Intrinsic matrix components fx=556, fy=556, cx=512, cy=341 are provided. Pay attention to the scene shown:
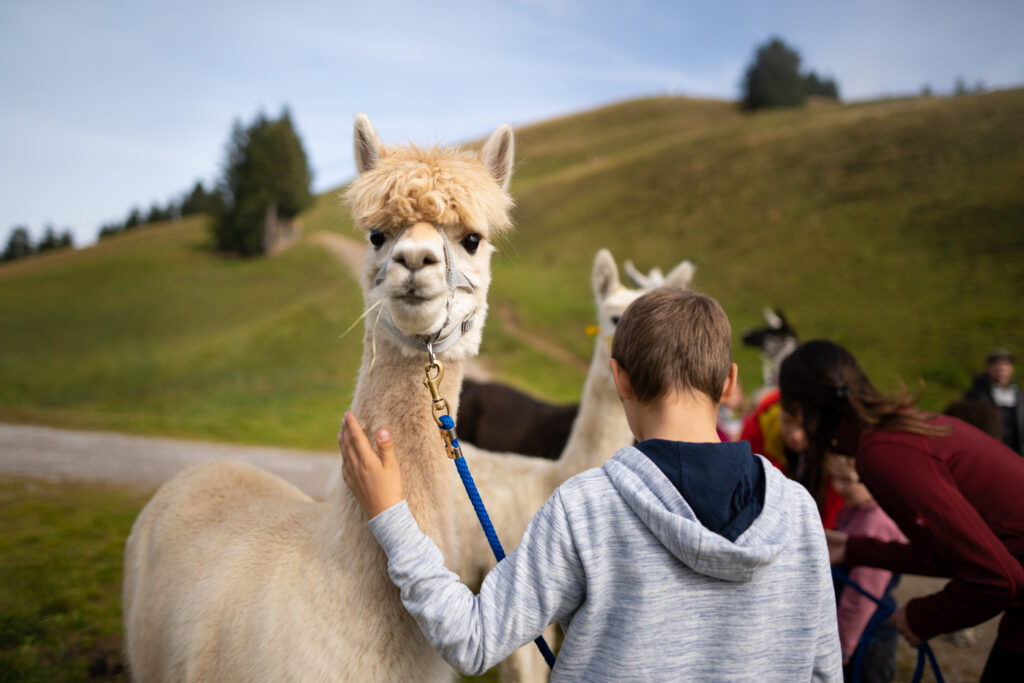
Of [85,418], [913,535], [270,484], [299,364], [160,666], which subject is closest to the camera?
[913,535]

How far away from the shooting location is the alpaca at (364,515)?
1730 millimetres

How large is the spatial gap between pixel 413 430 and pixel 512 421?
176 inches

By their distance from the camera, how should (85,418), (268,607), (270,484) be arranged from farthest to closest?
(85,418), (270,484), (268,607)

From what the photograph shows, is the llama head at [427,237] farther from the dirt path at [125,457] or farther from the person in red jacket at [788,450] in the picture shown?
the dirt path at [125,457]

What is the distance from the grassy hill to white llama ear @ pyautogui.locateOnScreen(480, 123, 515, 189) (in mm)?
10295

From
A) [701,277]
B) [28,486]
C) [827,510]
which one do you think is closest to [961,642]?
[827,510]

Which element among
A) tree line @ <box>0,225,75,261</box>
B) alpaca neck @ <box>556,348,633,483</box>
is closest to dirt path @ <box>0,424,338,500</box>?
alpaca neck @ <box>556,348,633,483</box>

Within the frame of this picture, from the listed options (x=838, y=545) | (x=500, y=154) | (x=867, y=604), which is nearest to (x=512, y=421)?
(x=867, y=604)

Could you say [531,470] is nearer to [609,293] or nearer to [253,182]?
[609,293]

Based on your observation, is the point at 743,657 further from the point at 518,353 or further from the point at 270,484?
the point at 518,353

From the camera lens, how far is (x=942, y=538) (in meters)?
1.90

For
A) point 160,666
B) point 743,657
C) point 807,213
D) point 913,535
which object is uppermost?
point 807,213

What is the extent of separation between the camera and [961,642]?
4.56 m

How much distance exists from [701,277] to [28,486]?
84.2ft
